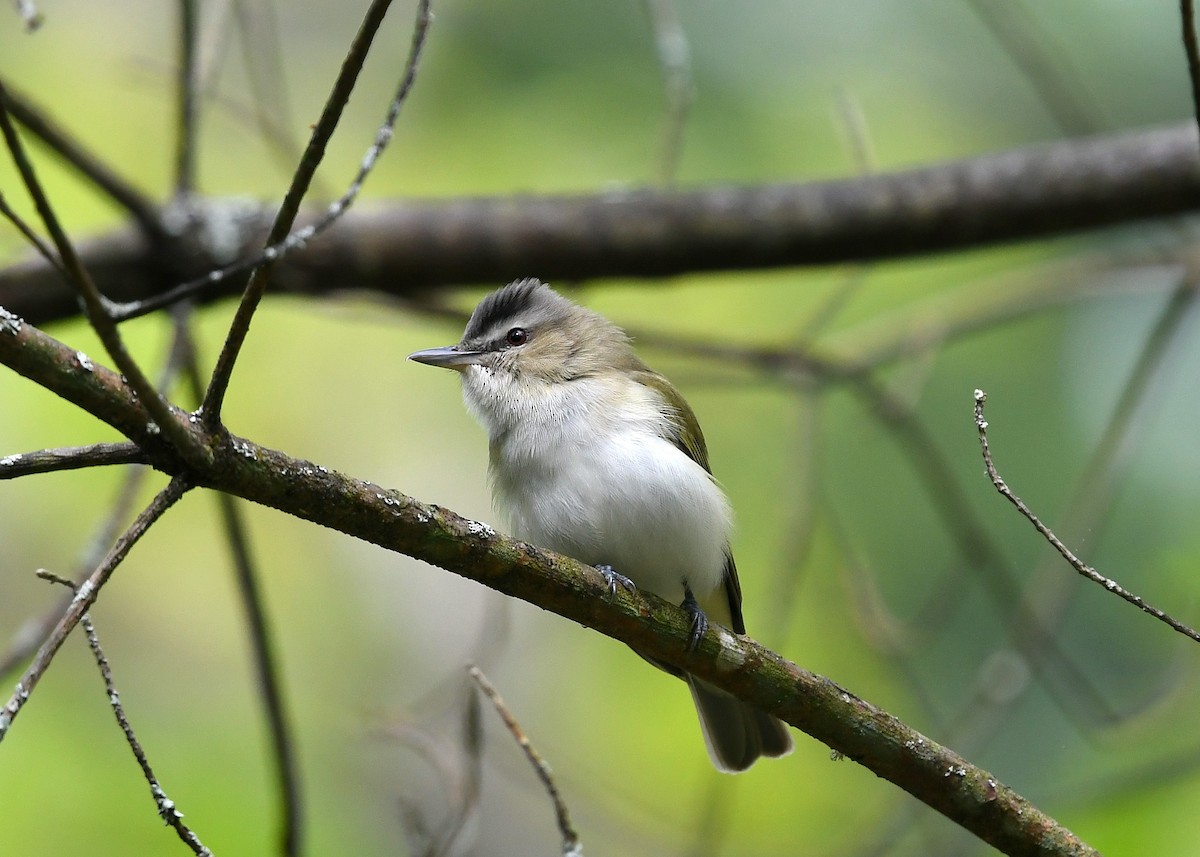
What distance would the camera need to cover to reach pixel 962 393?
6.37 metres

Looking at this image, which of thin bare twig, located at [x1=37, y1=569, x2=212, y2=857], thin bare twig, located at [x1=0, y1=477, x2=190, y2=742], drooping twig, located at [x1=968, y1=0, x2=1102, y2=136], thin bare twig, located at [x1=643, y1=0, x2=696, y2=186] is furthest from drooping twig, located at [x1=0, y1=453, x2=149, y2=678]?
drooping twig, located at [x1=968, y1=0, x2=1102, y2=136]

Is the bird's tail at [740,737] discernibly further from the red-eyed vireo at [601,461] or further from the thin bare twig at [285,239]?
the thin bare twig at [285,239]

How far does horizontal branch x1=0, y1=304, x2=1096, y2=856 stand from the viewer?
200cm

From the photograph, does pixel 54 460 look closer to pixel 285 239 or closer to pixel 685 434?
pixel 285 239

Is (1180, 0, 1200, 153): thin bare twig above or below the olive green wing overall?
above

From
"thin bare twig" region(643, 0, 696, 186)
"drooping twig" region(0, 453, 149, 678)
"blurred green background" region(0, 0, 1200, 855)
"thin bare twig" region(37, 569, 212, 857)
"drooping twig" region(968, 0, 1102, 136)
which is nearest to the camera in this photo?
"thin bare twig" region(37, 569, 212, 857)

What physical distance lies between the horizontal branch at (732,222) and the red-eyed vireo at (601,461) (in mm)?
522

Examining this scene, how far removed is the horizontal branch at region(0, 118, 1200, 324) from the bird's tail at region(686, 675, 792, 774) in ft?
5.95

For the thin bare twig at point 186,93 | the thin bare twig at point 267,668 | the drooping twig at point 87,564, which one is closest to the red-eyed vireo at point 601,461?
the thin bare twig at point 267,668

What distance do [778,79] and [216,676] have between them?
4.38m

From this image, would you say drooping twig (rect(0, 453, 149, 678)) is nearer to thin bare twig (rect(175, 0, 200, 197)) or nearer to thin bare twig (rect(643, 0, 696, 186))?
thin bare twig (rect(175, 0, 200, 197))

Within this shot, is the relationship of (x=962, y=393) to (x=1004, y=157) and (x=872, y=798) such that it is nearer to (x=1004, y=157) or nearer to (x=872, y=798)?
(x=1004, y=157)

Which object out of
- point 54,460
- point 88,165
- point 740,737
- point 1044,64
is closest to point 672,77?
point 1044,64

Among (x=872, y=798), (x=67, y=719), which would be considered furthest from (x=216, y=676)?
(x=872, y=798)
